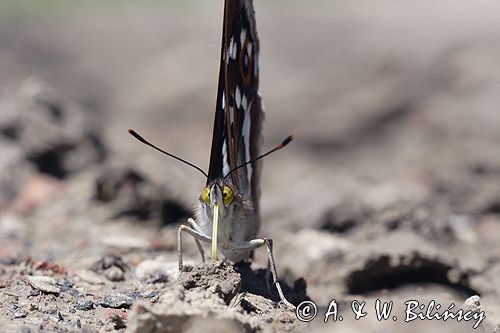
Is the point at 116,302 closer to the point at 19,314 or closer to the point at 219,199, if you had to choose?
the point at 19,314

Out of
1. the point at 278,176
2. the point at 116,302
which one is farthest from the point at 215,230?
the point at 278,176

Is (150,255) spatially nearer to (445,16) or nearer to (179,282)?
(179,282)

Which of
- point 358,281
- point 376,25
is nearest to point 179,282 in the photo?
point 358,281

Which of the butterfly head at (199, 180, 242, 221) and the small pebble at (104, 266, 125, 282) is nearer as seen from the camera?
the butterfly head at (199, 180, 242, 221)

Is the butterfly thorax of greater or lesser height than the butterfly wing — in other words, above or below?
below

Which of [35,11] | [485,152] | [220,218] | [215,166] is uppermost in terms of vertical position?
[35,11]

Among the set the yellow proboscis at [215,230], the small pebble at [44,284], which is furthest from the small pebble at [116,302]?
the yellow proboscis at [215,230]

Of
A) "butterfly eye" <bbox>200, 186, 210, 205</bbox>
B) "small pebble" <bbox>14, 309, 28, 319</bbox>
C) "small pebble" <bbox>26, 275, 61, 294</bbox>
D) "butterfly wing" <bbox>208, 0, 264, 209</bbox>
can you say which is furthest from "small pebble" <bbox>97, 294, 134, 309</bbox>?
"butterfly wing" <bbox>208, 0, 264, 209</bbox>

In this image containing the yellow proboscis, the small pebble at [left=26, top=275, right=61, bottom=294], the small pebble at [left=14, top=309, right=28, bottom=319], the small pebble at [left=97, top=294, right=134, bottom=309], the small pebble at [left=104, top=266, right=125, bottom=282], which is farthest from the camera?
the small pebble at [left=104, top=266, right=125, bottom=282]

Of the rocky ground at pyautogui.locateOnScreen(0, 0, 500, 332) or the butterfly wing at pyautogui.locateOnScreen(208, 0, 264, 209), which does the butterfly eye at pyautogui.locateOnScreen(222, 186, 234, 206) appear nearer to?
the butterfly wing at pyautogui.locateOnScreen(208, 0, 264, 209)
